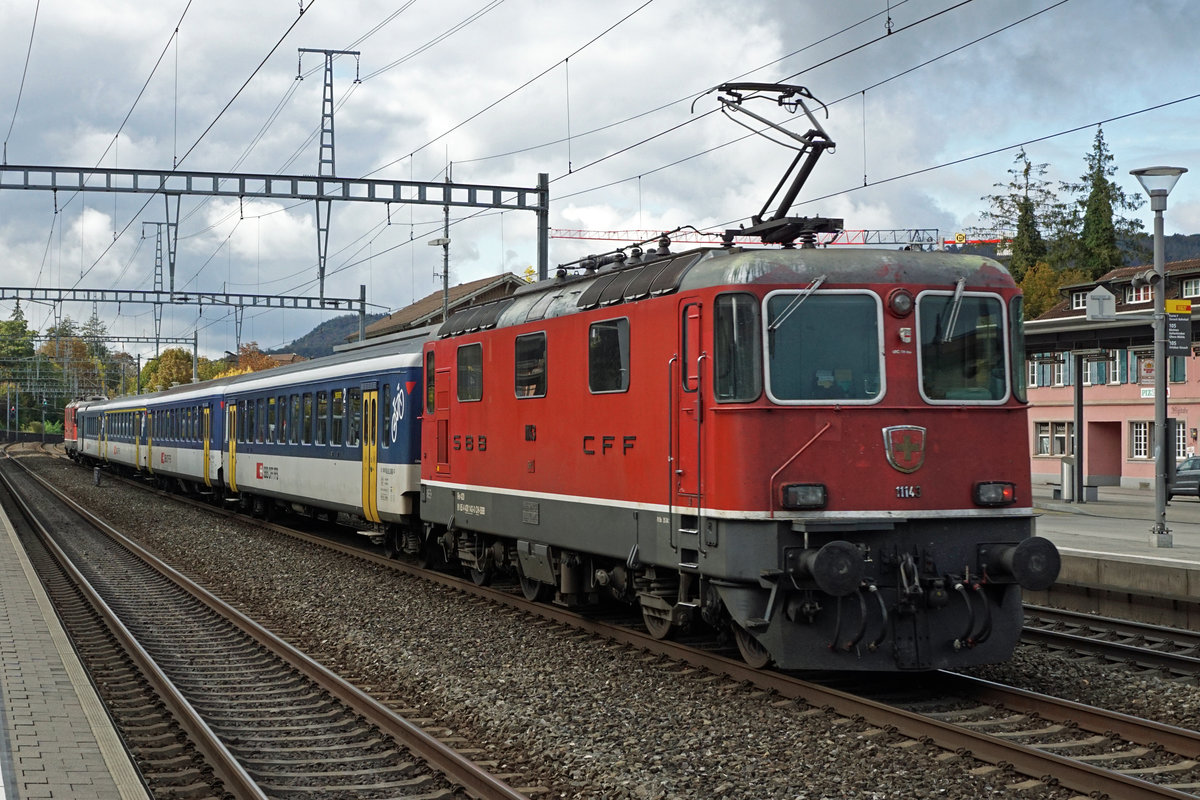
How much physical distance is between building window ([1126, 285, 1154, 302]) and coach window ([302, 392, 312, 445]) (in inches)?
1558

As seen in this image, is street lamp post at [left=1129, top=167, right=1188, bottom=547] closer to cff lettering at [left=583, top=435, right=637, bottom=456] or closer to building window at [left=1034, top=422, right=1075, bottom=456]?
cff lettering at [left=583, top=435, right=637, bottom=456]

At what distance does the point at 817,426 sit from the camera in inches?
359

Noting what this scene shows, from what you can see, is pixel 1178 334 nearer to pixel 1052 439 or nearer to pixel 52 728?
pixel 52 728

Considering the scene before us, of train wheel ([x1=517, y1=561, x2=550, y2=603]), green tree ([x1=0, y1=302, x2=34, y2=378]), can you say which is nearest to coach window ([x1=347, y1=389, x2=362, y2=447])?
train wheel ([x1=517, y1=561, x2=550, y2=603])

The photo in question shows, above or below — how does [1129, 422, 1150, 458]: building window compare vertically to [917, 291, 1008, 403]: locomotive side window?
below

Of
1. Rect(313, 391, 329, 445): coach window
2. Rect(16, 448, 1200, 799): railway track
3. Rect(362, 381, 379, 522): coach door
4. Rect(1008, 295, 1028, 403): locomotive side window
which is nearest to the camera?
Rect(16, 448, 1200, 799): railway track

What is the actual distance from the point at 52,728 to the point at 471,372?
23.0 ft

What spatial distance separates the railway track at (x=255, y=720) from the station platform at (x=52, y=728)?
368 millimetres

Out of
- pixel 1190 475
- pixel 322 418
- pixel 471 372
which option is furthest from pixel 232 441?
pixel 1190 475

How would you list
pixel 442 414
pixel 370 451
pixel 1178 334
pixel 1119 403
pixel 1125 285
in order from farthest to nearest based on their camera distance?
pixel 1125 285 → pixel 1119 403 → pixel 1178 334 → pixel 370 451 → pixel 442 414

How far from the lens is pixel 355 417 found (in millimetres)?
19672

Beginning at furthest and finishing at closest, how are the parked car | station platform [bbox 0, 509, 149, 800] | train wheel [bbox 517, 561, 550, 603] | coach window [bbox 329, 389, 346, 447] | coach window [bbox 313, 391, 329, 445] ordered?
the parked car < coach window [bbox 313, 391, 329, 445] < coach window [bbox 329, 389, 346, 447] < train wheel [bbox 517, 561, 550, 603] < station platform [bbox 0, 509, 149, 800]

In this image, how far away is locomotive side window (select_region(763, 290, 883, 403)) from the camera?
30.1 ft

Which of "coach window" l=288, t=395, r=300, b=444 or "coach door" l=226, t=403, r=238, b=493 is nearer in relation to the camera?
"coach window" l=288, t=395, r=300, b=444
